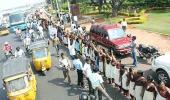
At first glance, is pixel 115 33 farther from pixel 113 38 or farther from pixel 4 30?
pixel 4 30

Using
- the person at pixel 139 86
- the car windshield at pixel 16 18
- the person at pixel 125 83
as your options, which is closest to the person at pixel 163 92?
the person at pixel 139 86

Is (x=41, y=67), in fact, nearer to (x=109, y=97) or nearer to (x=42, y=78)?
(x=42, y=78)

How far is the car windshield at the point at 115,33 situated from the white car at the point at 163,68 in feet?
25.9

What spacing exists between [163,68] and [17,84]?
7.38 m

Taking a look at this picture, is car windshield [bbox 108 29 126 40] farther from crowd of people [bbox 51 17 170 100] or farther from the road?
crowd of people [bbox 51 17 170 100]

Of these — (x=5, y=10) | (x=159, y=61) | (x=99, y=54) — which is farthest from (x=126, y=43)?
(x=5, y=10)

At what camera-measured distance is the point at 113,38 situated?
84.9 ft

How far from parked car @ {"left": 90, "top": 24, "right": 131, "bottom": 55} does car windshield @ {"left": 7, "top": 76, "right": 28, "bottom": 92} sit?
896 centimetres

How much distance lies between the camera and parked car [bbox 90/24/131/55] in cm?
2462

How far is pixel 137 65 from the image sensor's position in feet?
72.9

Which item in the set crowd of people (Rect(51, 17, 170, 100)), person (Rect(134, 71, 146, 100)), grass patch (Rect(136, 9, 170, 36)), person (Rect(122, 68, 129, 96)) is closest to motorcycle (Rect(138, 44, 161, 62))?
crowd of people (Rect(51, 17, 170, 100))

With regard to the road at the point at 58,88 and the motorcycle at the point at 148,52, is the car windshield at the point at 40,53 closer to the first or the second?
the road at the point at 58,88

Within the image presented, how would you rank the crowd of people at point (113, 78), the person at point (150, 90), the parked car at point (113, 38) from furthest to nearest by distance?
1. the parked car at point (113, 38)
2. the crowd of people at point (113, 78)
3. the person at point (150, 90)

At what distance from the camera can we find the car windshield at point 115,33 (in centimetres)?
2599
